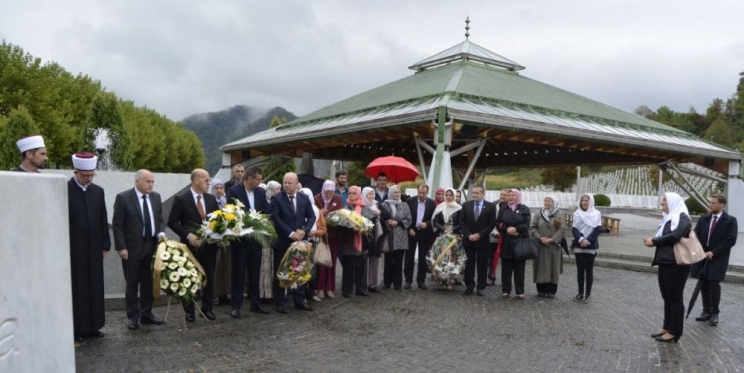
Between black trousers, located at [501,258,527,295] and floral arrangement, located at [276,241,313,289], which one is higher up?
floral arrangement, located at [276,241,313,289]

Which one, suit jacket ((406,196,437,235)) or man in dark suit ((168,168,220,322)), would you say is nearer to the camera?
man in dark suit ((168,168,220,322))

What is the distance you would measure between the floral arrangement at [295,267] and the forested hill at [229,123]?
12810 centimetres

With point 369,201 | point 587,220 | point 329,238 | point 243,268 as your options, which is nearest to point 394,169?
point 369,201

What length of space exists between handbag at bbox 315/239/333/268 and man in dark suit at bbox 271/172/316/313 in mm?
386

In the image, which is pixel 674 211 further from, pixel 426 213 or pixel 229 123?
pixel 229 123

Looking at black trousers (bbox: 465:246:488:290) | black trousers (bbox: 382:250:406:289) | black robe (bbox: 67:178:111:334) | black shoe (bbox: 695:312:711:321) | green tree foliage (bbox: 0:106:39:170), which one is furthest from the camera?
green tree foliage (bbox: 0:106:39:170)

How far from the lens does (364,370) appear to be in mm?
4973

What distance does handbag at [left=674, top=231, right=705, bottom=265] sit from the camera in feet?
19.7

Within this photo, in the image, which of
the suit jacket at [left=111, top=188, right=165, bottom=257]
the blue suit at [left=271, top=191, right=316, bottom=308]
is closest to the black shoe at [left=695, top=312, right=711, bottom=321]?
the blue suit at [left=271, top=191, right=316, bottom=308]

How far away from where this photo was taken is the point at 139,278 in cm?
630

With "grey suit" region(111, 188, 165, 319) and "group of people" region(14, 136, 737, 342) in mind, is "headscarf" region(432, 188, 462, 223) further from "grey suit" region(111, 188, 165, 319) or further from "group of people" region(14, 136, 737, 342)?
"grey suit" region(111, 188, 165, 319)

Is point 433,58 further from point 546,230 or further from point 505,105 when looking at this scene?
point 546,230

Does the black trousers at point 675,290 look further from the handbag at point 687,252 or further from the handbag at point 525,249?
the handbag at point 525,249

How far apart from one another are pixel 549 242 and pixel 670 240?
270cm
